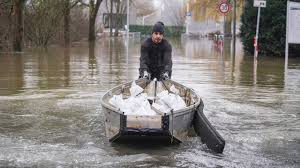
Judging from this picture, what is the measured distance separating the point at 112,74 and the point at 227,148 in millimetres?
11166

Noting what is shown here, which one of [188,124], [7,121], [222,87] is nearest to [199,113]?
[188,124]

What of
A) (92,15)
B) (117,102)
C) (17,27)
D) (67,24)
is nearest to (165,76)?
(117,102)

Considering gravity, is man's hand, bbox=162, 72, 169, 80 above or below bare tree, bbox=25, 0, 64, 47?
below

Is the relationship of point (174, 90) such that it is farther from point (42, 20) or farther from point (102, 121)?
point (42, 20)

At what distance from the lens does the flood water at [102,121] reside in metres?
8.05

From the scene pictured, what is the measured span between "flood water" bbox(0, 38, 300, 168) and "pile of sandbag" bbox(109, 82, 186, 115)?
0.57m

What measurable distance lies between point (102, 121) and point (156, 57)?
1.61 m

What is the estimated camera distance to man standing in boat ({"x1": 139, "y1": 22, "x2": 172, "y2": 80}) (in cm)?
1086

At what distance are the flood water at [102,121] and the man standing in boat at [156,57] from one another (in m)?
1.32

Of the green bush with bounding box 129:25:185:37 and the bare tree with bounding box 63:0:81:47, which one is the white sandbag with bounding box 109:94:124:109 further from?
the green bush with bounding box 129:25:185:37

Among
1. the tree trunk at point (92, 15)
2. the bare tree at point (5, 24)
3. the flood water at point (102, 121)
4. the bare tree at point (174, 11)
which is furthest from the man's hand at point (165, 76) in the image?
the bare tree at point (174, 11)

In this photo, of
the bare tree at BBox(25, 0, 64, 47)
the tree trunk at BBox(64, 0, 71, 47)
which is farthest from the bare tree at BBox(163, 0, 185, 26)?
the bare tree at BBox(25, 0, 64, 47)

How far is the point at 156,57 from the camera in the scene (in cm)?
1109

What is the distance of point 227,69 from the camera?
2222cm
